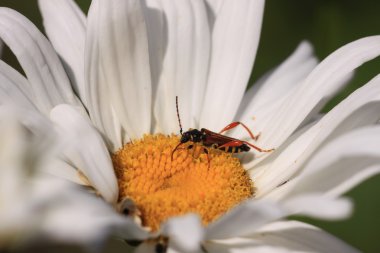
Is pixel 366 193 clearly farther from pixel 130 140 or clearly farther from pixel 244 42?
pixel 130 140

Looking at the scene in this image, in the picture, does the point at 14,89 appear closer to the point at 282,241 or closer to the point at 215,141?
the point at 215,141

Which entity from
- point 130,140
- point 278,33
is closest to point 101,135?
point 130,140

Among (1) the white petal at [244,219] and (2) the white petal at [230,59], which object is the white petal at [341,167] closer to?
(1) the white petal at [244,219]

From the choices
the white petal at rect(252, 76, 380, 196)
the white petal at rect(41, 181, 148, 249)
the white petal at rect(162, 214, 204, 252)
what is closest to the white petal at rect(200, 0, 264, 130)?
the white petal at rect(252, 76, 380, 196)

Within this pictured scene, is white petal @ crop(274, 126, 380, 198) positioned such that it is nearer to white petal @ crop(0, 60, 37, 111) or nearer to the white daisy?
the white daisy

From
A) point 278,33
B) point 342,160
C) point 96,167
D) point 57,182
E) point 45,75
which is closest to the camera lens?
point 57,182

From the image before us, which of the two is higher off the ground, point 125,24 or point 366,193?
point 125,24

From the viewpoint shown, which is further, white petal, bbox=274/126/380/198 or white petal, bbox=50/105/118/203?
white petal, bbox=50/105/118/203
